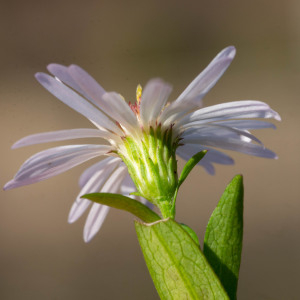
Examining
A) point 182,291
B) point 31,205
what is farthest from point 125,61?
point 182,291

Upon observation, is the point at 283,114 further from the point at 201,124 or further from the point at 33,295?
the point at 201,124

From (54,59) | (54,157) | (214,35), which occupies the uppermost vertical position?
(54,59)

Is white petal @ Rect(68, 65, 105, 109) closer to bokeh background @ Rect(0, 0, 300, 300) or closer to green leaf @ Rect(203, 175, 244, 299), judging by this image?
green leaf @ Rect(203, 175, 244, 299)

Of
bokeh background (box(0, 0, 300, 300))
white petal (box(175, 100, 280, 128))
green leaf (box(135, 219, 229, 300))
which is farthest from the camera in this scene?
bokeh background (box(0, 0, 300, 300))

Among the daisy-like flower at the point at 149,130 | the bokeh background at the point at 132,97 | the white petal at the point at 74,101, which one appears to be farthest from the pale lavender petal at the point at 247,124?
the bokeh background at the point at 132,97

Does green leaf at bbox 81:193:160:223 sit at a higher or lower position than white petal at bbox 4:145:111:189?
lower

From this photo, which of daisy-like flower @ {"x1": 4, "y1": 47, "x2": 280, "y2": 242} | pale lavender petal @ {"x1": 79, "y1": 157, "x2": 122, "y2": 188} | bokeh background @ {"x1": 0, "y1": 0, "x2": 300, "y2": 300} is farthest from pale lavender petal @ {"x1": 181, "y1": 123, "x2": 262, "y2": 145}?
bokeh background @ {"x1": 0, "y1": 0, "x2": 300, "y2": 300}
